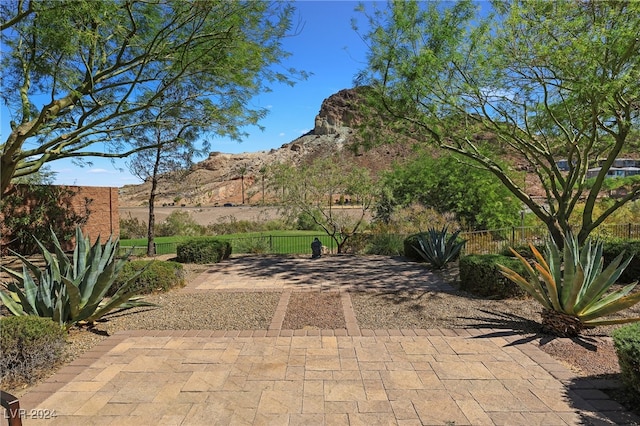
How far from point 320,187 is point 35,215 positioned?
993cm

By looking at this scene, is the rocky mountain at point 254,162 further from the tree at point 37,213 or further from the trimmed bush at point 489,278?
the trimmed bush at point 489,278

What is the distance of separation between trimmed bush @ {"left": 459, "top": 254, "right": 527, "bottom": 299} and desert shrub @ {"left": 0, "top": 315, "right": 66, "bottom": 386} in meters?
6.36

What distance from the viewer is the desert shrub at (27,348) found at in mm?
3805

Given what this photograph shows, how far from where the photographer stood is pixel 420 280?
8742 mm

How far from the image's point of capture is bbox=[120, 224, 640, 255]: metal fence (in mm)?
12703

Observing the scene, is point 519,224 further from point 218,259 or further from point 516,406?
point 516,406

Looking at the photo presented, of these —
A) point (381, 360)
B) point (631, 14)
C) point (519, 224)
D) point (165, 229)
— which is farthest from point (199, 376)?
point (165, 229)

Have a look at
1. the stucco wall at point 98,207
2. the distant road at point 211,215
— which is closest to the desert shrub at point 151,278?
the stucco wall at point 98,207

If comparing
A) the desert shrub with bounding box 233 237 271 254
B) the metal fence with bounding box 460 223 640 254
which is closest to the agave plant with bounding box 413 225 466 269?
the metal fence with bounding box 460 223 640 254

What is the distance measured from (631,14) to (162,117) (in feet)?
35.1

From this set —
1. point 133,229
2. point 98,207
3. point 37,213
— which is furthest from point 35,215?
point 133,229

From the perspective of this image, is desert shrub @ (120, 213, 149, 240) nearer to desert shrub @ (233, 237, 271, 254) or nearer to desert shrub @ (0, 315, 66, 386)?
desert shrub @ (233, 237, 271, 254)

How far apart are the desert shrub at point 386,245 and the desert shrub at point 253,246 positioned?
13.1 ft

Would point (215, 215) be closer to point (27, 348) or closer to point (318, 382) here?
point (27, 348)
